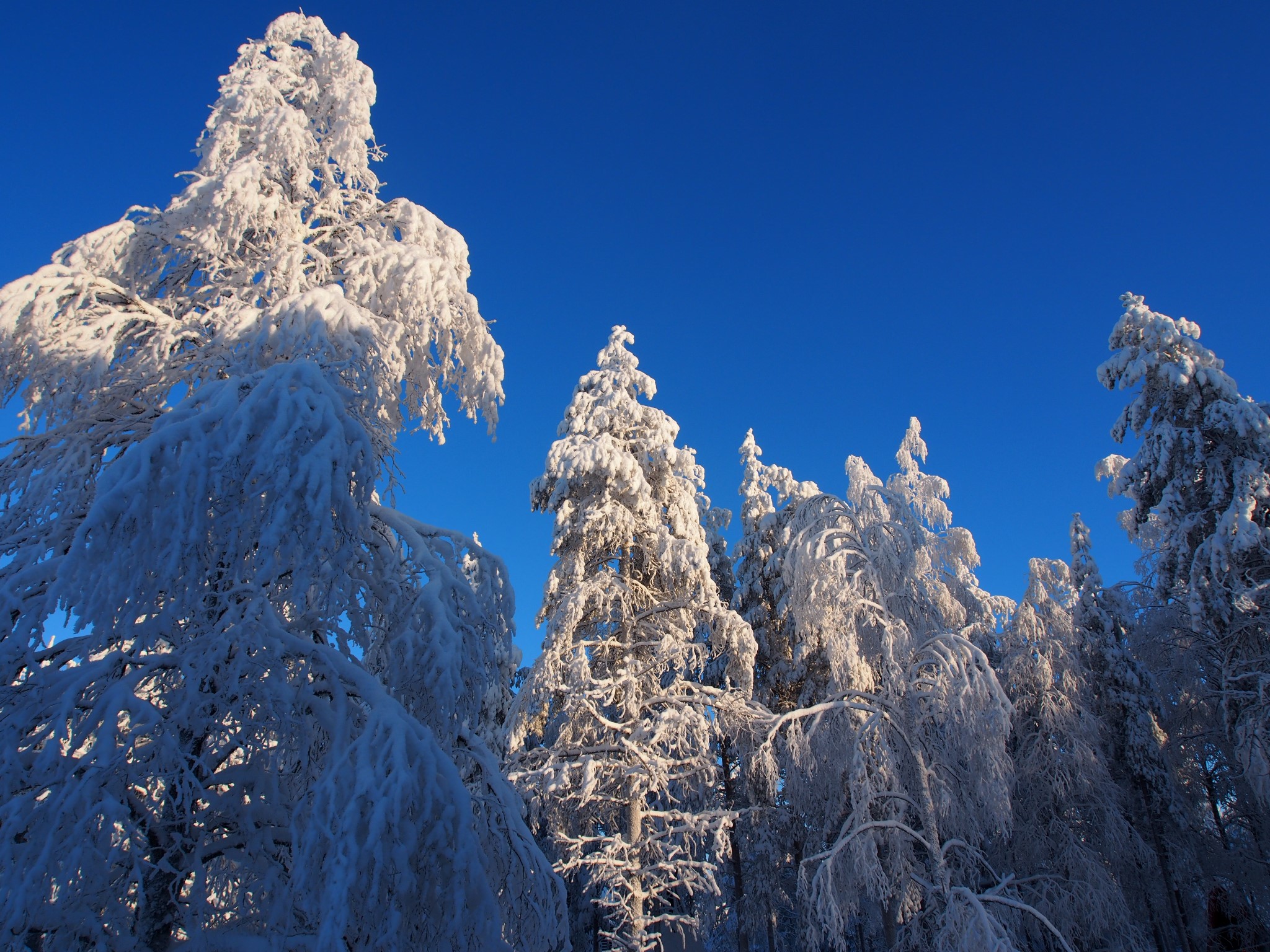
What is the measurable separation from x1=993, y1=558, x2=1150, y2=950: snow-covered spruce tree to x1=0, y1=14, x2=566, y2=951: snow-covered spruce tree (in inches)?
488

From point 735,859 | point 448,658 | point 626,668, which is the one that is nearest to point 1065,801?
point 735,859

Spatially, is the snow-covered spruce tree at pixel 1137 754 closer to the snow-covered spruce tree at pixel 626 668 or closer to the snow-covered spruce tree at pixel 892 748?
the snow-covered spruce tree at pixel 892 748

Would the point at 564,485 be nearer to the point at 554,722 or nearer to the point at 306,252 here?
the point at 554,722

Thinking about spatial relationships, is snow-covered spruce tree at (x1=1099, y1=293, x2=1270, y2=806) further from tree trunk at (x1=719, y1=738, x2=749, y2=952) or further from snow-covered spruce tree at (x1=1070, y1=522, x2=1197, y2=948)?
tree trunk at (x1=719, y1=738, x2=749, y2=952)

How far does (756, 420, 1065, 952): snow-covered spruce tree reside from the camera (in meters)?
9.20

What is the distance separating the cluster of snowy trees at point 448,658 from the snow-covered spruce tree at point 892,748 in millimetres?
66

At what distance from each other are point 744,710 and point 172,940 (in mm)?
10130

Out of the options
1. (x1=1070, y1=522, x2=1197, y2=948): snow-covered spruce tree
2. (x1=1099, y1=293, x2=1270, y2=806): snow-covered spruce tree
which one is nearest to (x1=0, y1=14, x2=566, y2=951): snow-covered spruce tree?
(x1=1099, y1=293, x2=1270, y2=806): snow-covered spruce tree

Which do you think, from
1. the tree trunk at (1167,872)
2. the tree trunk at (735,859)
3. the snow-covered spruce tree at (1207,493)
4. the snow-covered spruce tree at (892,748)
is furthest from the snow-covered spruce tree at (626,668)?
the tree trunk at (1167,872)

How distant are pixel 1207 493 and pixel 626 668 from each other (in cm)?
1148

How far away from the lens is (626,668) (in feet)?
42.0

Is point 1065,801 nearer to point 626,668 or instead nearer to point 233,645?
point 626,668

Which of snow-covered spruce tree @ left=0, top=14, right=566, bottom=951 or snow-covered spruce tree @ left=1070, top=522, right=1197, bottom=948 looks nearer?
snow-covered spruce tree @ left=0, top=14, right=566, bottom=951

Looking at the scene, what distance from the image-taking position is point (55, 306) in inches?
200
